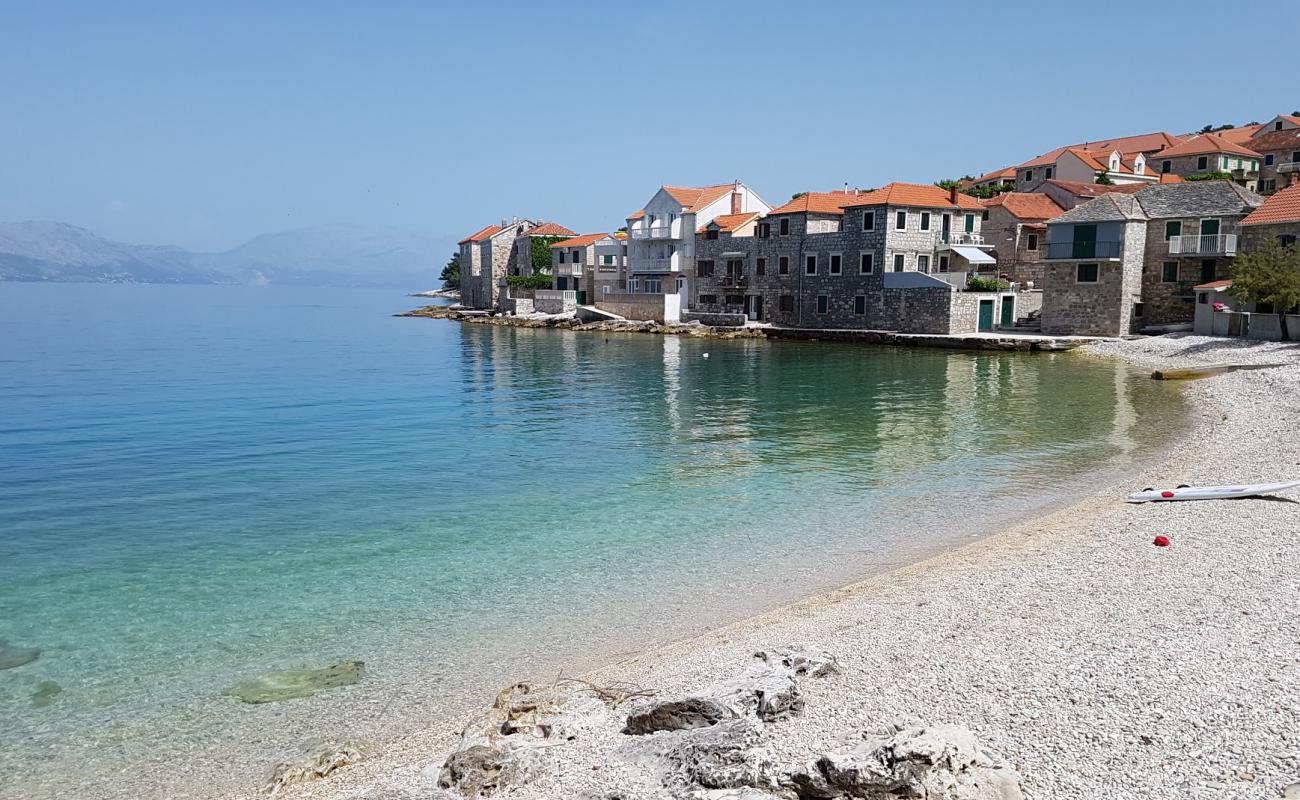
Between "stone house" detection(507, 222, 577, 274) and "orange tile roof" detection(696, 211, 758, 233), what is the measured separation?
91.8 ft

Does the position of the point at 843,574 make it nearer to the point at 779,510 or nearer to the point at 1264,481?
the point at 779,510

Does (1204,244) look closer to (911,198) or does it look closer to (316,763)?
(911,198)

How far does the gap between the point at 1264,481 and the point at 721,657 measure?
46.6ft

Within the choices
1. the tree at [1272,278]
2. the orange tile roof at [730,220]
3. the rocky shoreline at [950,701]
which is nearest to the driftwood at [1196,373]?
the tree at [1272,278]

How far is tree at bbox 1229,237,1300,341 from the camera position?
44.8 metres

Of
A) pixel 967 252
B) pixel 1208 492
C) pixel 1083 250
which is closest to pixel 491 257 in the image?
pixel 967 252

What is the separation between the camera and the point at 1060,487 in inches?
831

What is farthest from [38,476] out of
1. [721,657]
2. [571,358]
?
[571,358]

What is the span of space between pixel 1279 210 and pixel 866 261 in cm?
2619

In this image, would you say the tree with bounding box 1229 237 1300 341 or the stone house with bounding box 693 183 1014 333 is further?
the stone house with bounding box 693 183 1014 333

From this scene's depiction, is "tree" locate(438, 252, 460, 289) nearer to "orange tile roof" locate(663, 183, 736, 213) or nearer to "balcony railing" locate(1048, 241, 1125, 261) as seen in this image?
"orange tile roof" locate(663, 183, 736, 213)

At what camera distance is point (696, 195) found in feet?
278

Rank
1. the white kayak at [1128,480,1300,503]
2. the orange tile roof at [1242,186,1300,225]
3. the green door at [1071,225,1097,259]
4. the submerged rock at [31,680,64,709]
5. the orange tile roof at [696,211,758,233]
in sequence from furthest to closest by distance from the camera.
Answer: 1. the orange tile roof at [696,211,758,233]
2. the green door at [1071,225,1097,259]
3. the orange tile roof at [1242,186,1300,225]
4. the white kayak at [1128,480,1300,503]
5. the submerged rock at [31,680,64,709]

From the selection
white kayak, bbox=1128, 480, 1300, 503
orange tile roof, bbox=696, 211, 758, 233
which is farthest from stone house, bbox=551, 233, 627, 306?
white kayak, bbox=1128, 480, 1300, 503
